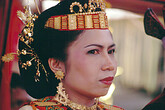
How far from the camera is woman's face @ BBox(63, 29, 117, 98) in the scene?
1.30 metres

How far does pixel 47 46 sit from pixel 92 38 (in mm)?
308

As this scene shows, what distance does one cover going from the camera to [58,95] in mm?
1413

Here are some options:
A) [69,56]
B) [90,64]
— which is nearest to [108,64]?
[90,64]

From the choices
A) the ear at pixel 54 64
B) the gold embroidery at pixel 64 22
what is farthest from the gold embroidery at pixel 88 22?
the ear at pixel 54 64

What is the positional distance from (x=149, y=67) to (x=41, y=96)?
19.5 feet

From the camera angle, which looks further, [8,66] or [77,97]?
[8,66]

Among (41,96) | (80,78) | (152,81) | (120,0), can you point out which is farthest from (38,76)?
(152,81)

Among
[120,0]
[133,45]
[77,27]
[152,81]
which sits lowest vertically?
[152,81]

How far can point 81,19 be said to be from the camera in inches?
53.7

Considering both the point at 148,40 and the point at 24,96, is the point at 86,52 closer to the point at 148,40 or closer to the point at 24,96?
the point at 24,96

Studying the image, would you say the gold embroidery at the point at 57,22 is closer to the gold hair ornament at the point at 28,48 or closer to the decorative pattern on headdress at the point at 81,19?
the decorative pattern on headdress at the point at 81,19

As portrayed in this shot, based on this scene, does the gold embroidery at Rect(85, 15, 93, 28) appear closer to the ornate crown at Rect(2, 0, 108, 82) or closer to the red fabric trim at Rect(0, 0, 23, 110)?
the ornate crown at Rect(2, 0, 108, 82)

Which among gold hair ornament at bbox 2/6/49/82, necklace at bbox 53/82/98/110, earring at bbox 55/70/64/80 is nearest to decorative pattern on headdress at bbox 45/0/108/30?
gold hair ornament at bbox 2/6/49/82

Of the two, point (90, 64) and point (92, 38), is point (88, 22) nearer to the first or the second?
point (92, 38)
